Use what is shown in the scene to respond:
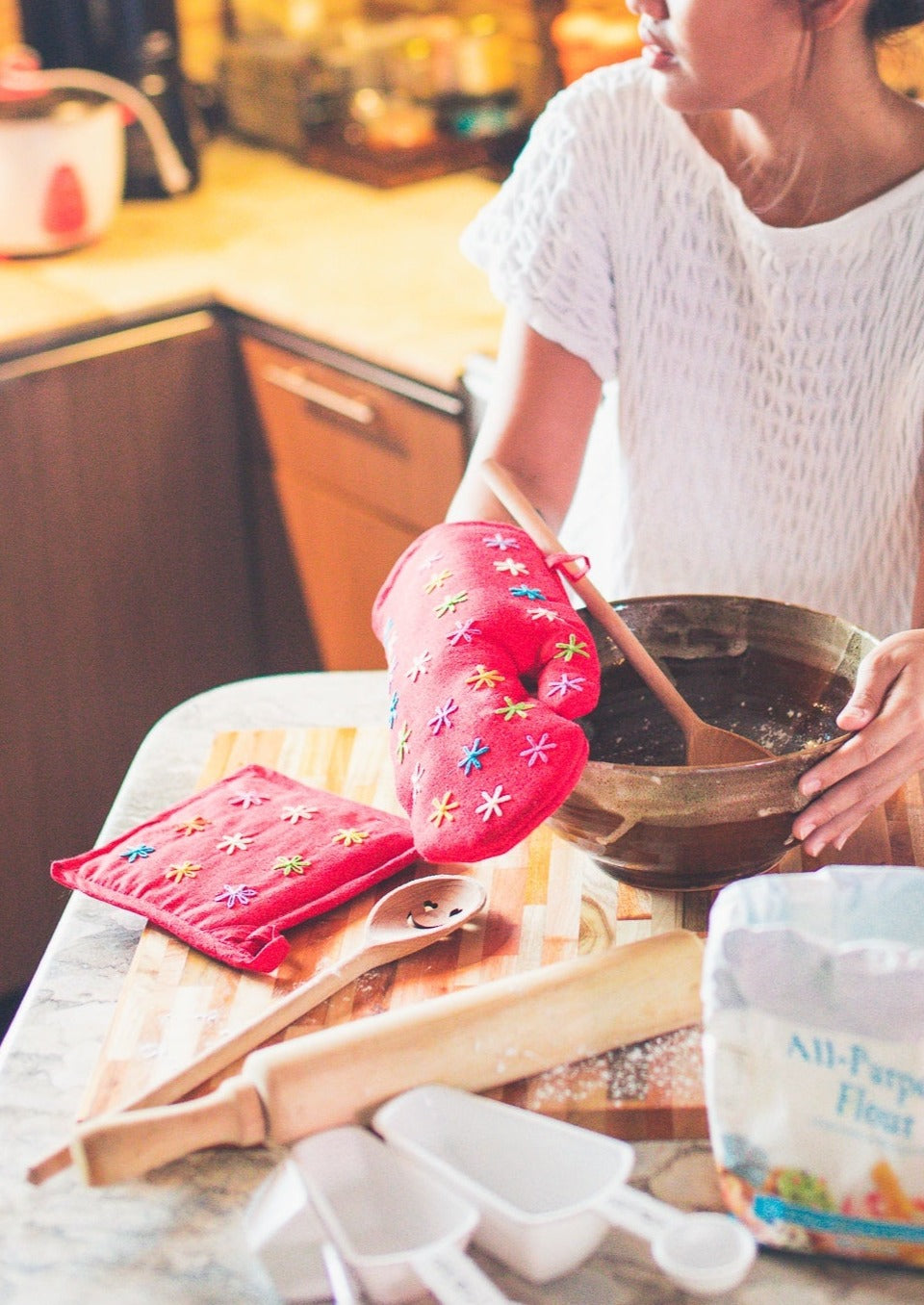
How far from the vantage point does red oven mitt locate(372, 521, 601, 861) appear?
30.0 inches

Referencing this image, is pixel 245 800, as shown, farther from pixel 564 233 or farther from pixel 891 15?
pixel 891 15

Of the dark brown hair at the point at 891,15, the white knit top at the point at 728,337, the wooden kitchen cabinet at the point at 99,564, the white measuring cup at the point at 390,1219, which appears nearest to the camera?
the white measuring cup at the point at 390,1219

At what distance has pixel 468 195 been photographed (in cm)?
227

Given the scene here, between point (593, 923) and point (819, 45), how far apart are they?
0.70 meters

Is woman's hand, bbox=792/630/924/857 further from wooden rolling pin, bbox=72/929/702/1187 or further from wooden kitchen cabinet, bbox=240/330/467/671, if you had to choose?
wooden kitchen cabinet, bbox=240/330/467/671

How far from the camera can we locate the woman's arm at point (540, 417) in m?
1.24

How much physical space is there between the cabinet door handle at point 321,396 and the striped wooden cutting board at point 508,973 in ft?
3.00

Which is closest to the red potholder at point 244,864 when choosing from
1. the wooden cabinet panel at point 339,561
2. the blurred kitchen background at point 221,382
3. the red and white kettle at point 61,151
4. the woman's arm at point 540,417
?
the woman's arm at point 540,417

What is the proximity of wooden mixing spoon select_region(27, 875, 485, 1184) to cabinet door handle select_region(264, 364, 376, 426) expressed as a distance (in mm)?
1037

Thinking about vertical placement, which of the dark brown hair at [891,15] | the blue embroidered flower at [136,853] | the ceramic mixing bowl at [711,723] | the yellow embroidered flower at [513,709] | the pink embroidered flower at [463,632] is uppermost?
the dark brown hair at [891,15]

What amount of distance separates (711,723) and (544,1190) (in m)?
0.39

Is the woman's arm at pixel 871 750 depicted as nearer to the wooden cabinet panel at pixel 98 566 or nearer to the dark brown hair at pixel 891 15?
the dark brown hair at pixel 891 15

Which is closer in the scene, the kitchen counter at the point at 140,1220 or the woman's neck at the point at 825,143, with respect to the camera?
the kitchen counter at the point at 140,1220

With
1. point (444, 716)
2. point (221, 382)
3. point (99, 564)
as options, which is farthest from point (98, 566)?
point (444, 716)
